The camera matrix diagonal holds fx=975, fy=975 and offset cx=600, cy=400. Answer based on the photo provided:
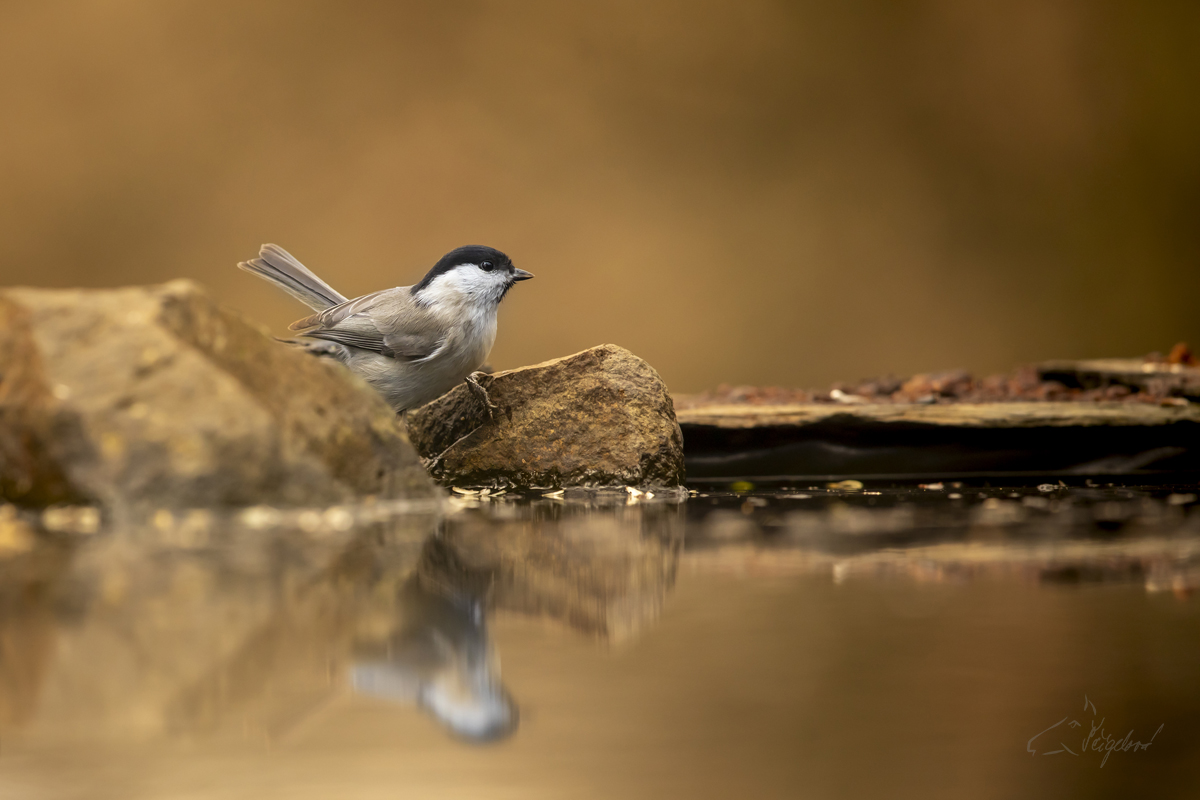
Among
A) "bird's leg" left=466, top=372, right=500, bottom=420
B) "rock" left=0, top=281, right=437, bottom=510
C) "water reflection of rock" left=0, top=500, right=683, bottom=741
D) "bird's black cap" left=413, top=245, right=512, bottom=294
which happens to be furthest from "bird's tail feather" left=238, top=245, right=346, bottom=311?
"water reflection of rock" left=0, top=500, right=683, bottom=741

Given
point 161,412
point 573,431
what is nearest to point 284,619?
point 161,412

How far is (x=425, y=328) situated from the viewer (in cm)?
285

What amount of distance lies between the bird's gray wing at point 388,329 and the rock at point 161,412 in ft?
2.07

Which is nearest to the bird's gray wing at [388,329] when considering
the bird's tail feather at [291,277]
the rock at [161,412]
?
the bird's tail feather at [291,277]

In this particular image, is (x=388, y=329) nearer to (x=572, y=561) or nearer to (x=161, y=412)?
(x=161, y=412)

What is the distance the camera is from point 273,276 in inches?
129

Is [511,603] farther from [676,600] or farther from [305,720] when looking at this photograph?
[305,720]

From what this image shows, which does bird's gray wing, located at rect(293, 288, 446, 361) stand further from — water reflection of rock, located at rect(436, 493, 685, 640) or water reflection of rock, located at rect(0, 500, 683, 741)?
water reflection of rock, located at rect(0, 500, 683, 741)

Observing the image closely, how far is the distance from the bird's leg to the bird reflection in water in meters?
1.69

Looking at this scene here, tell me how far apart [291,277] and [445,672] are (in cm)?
259

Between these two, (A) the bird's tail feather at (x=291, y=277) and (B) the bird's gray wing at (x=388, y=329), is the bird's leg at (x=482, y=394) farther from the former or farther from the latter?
(A) the bird's tail feather at (x=291, y=277)

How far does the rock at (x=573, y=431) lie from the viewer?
2.86 metres

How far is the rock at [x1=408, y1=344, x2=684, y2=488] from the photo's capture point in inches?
112

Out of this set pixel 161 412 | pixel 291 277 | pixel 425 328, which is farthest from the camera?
pixel 291 277
